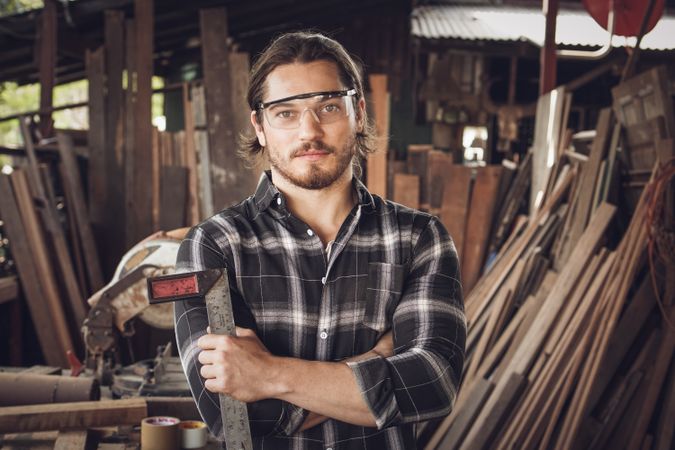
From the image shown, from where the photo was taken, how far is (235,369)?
6.55ft

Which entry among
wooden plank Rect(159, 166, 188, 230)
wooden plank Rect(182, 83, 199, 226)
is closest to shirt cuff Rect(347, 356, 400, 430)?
wooden plank Rect(182, 83, 199, 226)

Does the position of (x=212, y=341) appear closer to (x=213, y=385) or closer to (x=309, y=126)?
(x=213, y=385)

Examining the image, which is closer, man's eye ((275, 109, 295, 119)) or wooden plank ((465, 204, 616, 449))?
man's eye ((275, 109, 295, 119))

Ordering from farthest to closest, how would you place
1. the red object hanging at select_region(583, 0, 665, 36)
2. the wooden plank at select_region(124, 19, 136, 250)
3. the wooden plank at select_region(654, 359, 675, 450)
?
1. the wooden plank at select_region(124, 19, 136, 250)
2. the red object hanging at select_region(583, 0, 665, 36)
3. the wooden plank at select_region(654, 359, 675, 450)

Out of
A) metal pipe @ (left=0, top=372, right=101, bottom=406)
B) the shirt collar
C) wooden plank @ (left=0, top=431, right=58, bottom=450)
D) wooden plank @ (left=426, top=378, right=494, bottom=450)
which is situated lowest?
wooden plank @ (left=426, top=378, right=494, bottom=450)

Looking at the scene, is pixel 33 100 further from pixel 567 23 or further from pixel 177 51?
pixel 567 23

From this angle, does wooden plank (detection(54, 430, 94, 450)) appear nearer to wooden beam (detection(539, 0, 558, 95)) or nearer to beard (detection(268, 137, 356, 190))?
beard (detection(268, 137, 356, 190))

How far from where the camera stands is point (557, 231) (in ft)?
18.9

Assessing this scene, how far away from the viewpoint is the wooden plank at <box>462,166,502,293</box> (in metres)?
7.36

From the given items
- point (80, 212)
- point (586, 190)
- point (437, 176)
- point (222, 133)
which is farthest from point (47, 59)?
point (586, 190)

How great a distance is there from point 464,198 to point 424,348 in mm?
5397

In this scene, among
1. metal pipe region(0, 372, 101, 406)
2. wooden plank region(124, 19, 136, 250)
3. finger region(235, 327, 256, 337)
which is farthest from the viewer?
wooden plank region(124, 19, 136, 250)

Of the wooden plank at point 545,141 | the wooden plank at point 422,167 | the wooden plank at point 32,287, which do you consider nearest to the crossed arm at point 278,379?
the wooden plank at point 545,141

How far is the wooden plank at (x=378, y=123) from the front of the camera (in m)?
6.34
